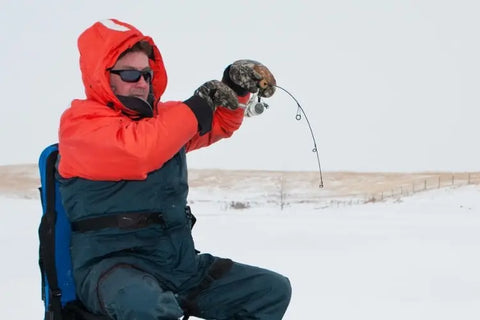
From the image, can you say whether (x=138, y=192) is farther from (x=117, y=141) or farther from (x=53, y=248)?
(x=53, y=248)

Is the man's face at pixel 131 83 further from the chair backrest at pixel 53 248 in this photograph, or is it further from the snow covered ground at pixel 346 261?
the snow covered ground at pixel 346 261

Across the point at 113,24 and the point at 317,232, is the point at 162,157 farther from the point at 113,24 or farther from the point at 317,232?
the point at 317,232

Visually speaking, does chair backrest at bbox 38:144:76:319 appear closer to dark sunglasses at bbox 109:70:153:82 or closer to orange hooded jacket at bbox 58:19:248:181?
orange hooded jacket at bbox 58:19:248:181

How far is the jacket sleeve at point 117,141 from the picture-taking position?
2.34 meters

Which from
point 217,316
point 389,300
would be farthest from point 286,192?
point 217,316

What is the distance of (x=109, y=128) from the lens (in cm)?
238

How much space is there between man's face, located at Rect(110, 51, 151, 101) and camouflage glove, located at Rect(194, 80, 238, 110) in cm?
30

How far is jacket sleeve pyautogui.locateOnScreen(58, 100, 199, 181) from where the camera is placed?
2.34m

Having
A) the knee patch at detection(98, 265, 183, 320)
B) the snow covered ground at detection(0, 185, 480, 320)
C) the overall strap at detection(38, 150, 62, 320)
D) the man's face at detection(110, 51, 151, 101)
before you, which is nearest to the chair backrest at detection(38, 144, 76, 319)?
the overall strap at detection(38, 150, 62, 320)

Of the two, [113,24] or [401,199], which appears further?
[401,199]

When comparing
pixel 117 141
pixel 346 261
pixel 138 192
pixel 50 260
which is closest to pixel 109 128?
pixel 117 141

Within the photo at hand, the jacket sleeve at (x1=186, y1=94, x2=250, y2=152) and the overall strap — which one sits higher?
the jacket sleeve at (x1=186, y1=94, x2=250, y2=152)

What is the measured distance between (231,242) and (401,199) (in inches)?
542

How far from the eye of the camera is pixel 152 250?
2.55 meters
